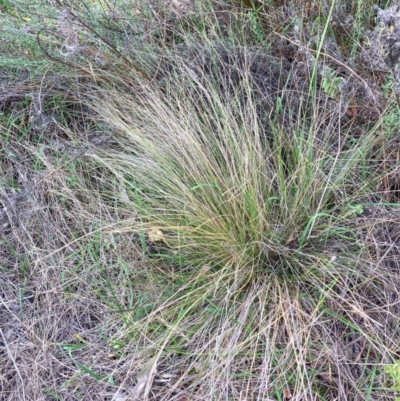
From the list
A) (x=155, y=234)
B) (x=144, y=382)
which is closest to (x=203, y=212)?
(x=155, y=234)

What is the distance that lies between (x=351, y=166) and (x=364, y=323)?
1.72 ft

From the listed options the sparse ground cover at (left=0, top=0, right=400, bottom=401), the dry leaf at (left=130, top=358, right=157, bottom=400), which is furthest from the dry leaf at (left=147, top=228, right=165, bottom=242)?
the dry leaf at (left=130, top=358, right=157, bottom=400)

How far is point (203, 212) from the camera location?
1.55m

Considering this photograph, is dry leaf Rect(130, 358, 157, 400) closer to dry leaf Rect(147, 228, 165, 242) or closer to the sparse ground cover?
the sparse ground cover

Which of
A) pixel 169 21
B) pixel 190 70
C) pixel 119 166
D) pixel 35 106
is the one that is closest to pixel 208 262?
pixel 119 166

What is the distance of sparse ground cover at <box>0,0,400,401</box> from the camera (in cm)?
138

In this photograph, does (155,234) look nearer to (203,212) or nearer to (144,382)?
(203,212)

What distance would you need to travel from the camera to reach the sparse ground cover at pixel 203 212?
4.53 feet

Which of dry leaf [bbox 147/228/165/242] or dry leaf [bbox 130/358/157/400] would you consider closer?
dry leaf [bbox 130/358/157/400]

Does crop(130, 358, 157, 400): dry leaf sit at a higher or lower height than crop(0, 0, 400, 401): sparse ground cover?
lower

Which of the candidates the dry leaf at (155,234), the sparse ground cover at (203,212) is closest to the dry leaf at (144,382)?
the sparse ground cover at (203,212)

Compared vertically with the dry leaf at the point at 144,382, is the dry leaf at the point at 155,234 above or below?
above

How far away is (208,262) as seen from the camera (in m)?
1.54

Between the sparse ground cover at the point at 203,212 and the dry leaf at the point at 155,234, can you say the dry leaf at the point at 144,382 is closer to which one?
the sparse ground cover at the point at 203,212
